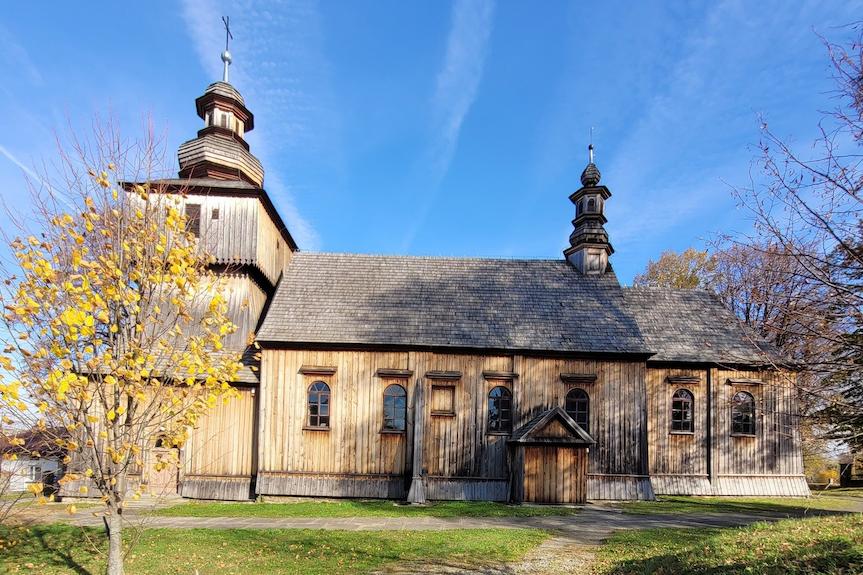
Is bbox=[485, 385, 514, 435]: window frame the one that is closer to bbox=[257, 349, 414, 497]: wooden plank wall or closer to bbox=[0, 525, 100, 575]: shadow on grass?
bbox=[257, 349, 414, 497]: wooden plank wall

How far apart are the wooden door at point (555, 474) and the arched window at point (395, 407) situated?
4271 millimetres

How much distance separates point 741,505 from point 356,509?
42.8ft

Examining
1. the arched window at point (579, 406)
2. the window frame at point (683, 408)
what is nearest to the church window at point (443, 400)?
the arched window at point (579, 406)

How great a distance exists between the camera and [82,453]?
241 inches

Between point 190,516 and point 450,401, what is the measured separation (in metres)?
8.47

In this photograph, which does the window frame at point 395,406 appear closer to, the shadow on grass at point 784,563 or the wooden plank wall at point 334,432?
the wooden plank wall at point 334,432

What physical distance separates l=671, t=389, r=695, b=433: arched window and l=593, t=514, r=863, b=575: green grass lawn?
10.1 m

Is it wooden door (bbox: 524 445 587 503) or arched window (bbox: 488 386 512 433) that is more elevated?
arched window (bbox: 488 386 512 433)

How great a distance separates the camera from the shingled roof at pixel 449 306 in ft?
59.8

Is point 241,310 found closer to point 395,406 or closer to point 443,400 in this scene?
point 395,406

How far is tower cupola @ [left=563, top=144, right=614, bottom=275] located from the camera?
21.9 m

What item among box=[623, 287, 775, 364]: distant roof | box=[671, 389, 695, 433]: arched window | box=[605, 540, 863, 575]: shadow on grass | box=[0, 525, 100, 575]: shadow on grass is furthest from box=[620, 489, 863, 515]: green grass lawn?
box=[0, 525, 100, 575]: shadow on grass

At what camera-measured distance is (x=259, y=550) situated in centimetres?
1015

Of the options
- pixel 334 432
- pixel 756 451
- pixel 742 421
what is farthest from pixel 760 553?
pixel 756 451
